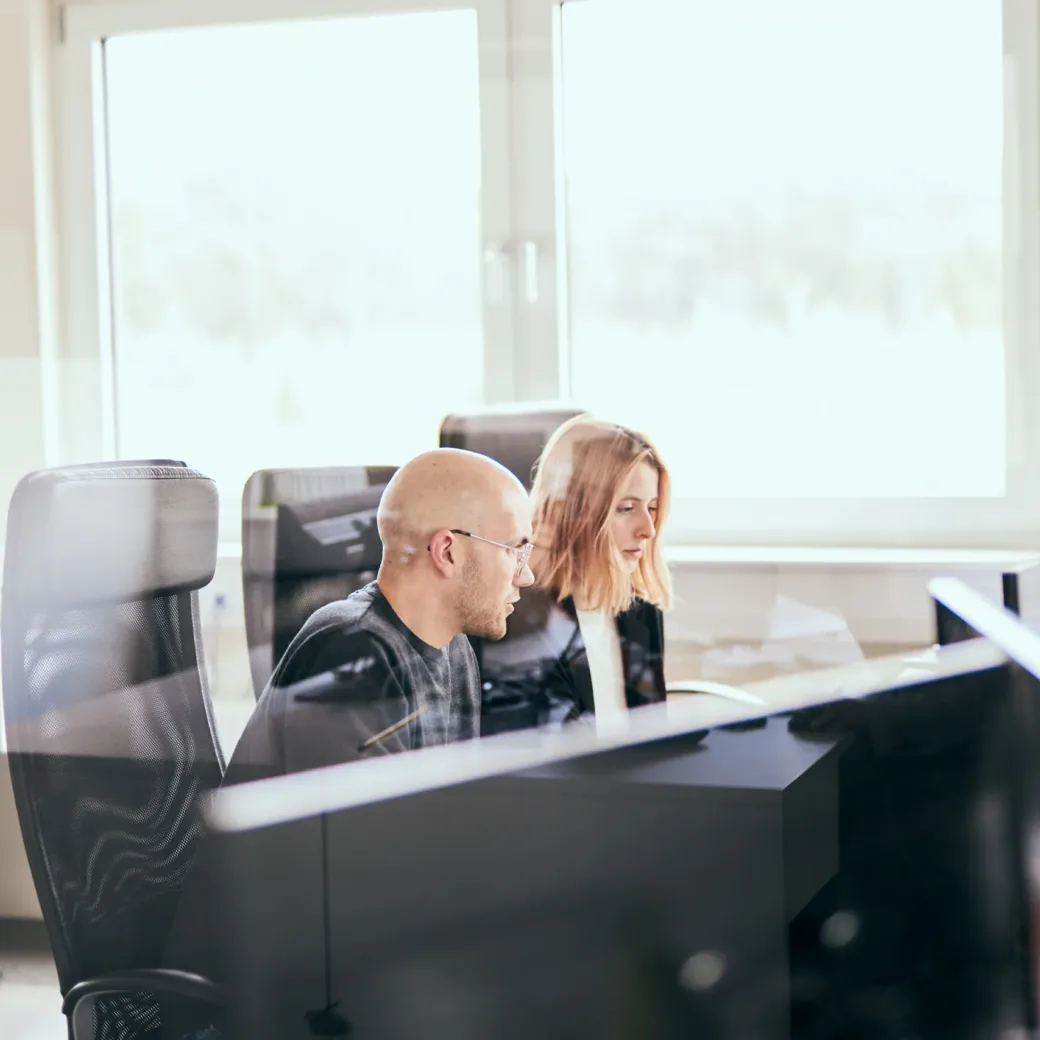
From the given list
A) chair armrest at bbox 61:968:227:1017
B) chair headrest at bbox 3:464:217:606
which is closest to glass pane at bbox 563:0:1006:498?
chair headrest at bbox 3:464:217:606

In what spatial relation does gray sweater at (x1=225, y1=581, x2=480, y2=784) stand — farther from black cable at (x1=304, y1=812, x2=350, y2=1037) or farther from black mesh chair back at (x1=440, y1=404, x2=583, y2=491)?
black mesh chair back at (x1=440, y1=404, x2=583, y2=491)

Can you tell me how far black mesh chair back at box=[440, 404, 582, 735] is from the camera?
47.9 inches

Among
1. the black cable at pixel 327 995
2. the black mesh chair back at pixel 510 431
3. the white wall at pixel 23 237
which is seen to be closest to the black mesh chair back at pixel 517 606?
the black mesh chair back at pixel 510 431

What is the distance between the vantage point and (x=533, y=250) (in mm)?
1226

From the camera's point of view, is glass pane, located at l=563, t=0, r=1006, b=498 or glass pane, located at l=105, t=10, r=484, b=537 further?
glass pane, located at l=105, t=10, r=484, b=537

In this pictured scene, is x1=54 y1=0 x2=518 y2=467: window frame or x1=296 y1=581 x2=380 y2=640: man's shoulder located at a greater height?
x1=54 y1=0 x2=518 y2=467: window frame

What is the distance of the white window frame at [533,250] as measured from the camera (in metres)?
1.12

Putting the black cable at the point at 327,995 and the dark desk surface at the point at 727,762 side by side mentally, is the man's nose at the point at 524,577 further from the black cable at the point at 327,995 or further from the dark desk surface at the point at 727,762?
the black cable at the point at 327,995

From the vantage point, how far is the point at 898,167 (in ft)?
3.80

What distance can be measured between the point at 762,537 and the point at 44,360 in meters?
0.84

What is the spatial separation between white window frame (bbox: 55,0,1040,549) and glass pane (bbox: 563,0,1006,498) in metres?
0.02

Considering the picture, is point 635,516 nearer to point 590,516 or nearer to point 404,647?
point 590,516

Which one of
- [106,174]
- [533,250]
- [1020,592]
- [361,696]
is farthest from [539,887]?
[106,174]

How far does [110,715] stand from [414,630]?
1.10 ft
